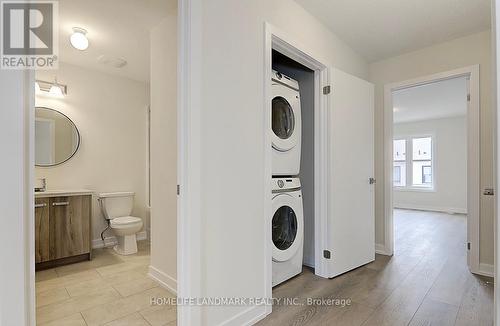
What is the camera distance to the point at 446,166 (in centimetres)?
640

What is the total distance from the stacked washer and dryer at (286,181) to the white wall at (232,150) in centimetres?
43

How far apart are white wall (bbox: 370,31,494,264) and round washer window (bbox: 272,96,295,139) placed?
147cm

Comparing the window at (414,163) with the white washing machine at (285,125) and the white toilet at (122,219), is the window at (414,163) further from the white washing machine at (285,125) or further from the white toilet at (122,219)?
the white toilet at (122,219)

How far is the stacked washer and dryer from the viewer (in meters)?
2.19

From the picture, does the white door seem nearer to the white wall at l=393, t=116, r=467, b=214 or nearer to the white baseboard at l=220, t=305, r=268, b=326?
the white baseboard at l=220, t=305, r=268, b=326

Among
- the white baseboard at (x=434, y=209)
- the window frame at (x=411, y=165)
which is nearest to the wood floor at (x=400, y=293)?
the white baseboard at (x=434, y=209)

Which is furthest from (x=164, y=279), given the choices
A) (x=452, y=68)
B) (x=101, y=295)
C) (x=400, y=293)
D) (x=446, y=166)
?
(x=446, y=166)

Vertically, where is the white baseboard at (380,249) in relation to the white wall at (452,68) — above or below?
below

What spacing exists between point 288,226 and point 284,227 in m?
0.04

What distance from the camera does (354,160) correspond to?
265 centimetres

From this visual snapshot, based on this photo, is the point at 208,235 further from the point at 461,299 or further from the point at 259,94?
the point at 461,299

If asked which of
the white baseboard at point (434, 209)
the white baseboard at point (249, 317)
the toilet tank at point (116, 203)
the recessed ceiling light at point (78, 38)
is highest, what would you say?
the recessed ceiling light at point (78, 38)

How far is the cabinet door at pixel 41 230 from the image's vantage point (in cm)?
249

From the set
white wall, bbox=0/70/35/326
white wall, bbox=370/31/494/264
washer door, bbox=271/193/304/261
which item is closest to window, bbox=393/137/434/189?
white wall, bbox=370/31/494/264
